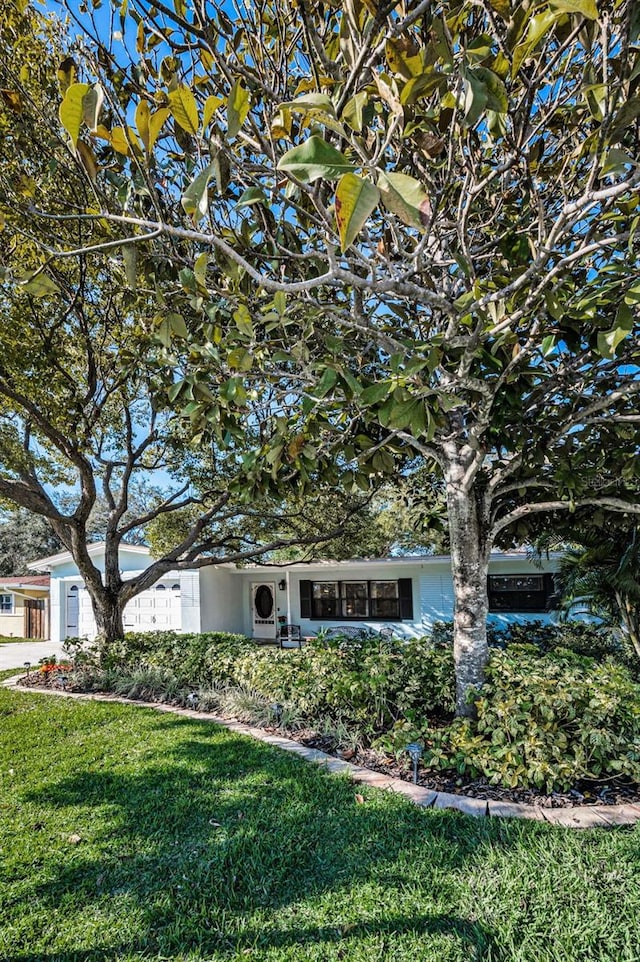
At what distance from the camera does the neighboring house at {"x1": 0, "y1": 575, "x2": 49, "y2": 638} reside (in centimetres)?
1958

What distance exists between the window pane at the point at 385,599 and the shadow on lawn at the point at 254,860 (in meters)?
10.1

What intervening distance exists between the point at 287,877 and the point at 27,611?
68.7 ft

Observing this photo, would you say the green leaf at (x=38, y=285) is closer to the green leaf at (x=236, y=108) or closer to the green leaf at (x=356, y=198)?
the green leaf at (x=236, y=108)

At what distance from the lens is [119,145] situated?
6.72ft

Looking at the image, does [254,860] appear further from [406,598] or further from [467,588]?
[406,598]

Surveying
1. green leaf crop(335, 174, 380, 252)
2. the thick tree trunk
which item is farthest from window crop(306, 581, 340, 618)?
green leaf crop(335, 174, 380, 252)

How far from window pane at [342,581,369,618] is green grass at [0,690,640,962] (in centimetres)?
1053

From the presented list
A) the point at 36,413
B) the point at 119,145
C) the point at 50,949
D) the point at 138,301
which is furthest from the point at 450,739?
the point at 36,413

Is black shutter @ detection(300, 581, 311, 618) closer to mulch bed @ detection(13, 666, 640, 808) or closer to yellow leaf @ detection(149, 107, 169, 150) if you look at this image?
mulch bed @ detection(13, 666, 640, 808)

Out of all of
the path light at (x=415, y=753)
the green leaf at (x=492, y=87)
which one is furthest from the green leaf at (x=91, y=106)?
the path light at (x=415, y=753)

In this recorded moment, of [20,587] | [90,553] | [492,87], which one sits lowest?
[20,587]

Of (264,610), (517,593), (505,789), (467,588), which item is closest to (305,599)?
(264,610)

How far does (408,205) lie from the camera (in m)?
1.46

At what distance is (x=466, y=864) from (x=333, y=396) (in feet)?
11.5
